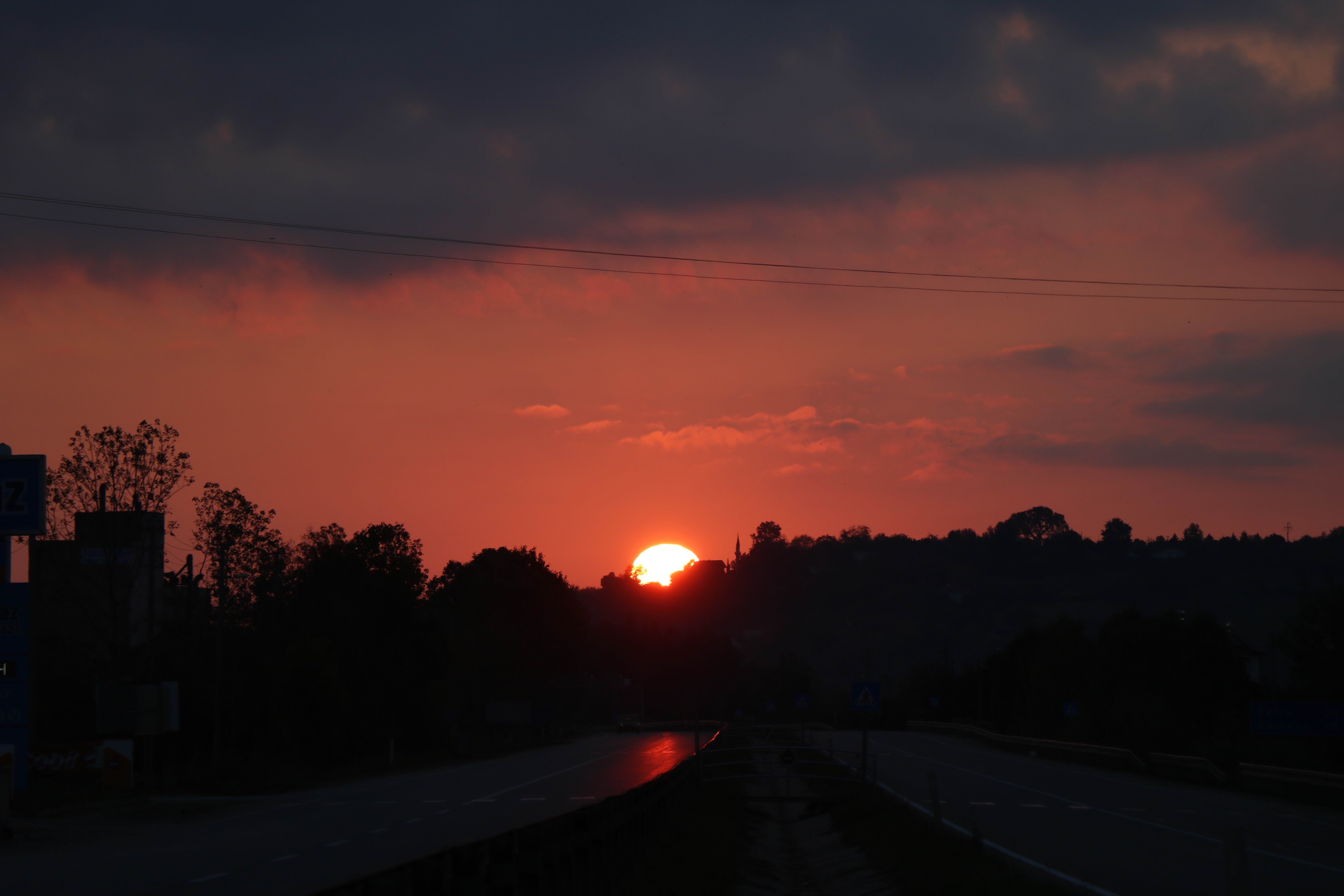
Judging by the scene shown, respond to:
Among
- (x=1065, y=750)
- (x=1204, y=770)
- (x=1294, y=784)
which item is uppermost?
(x=1294, y=784)

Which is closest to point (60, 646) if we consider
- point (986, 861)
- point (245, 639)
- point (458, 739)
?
point (245, 639)

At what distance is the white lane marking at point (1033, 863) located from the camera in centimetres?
1545

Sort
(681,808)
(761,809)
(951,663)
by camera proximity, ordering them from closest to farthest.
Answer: (681,808) < (761,809) < (951,663)

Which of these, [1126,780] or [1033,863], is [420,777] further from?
[1033,863]

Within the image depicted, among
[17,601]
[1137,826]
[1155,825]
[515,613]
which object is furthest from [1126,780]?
[515,613]

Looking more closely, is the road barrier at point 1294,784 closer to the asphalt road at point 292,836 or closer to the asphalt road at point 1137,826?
the asphalt road at point 1137,826

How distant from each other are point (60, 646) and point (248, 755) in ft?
35.8

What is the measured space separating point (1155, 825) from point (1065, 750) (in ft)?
116

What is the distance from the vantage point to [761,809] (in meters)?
33.6

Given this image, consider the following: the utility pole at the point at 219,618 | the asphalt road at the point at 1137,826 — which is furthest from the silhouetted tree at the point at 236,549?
the asphalt road at the point at 1137,826

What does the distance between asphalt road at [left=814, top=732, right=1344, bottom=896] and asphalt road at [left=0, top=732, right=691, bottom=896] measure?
8.54 metres

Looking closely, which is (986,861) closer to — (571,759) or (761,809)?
(761,809)

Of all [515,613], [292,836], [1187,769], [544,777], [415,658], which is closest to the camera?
[292,836]

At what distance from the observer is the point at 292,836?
2386 cm
